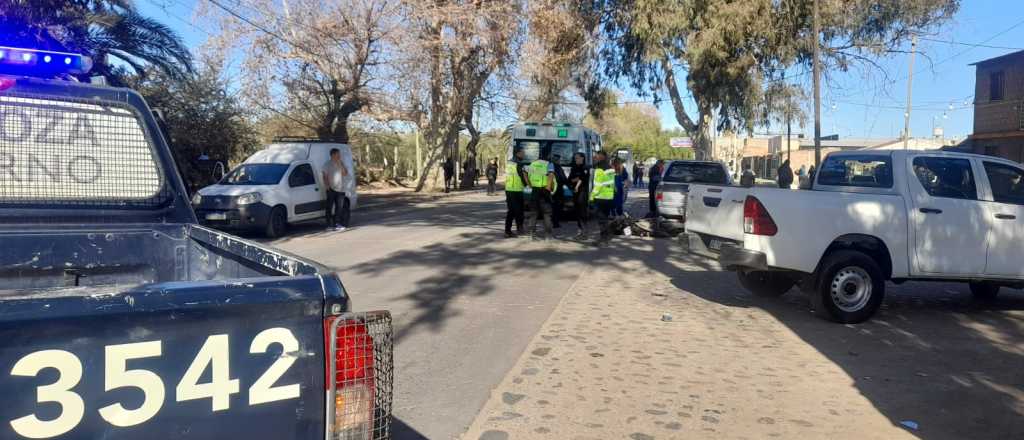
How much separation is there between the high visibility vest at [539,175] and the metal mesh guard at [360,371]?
1130 centimetres

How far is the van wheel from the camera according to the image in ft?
24.5

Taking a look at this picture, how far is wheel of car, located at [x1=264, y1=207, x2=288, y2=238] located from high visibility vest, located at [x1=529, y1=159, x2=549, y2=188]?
17.2 ft

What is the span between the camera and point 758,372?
5906 millimetres

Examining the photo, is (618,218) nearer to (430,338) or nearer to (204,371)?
(430,338)

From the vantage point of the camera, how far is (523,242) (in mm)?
13859

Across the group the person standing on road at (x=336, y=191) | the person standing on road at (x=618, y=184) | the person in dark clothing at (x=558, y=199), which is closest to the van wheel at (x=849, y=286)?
the person in dark clothing at (x=558, y=199)

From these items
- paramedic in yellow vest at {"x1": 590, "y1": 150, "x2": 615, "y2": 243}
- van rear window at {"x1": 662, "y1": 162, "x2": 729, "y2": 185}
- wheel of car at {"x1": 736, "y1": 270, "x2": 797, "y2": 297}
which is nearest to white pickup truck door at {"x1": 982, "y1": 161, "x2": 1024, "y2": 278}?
wheel of car at {"x1": 736, "y1": 270, "x2": 797, "y2": 297}

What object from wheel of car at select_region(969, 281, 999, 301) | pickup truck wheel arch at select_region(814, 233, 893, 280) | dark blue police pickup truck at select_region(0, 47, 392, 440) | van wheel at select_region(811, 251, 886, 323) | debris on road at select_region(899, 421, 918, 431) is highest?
dark blue police pickup truck at select_region(0, 47, 392, 440)

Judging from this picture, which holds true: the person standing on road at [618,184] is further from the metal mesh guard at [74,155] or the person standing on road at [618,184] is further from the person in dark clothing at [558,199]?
the metal mesh guard at [74,155]

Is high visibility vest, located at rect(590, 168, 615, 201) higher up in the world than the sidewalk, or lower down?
higher up

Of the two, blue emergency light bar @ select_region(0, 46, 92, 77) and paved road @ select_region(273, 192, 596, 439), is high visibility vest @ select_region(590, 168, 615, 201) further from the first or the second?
blue emergency light bar @ select_region(0, 46, 92, 77)

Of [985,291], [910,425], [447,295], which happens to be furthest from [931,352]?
[447,295]

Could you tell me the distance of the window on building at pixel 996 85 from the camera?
28.0 meters

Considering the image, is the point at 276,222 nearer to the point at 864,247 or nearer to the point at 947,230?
the point at 864,247
